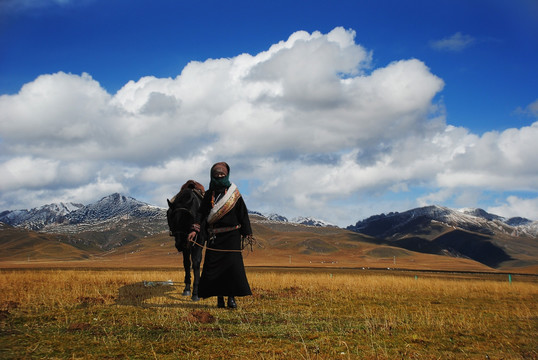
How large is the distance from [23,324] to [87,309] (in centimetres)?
158

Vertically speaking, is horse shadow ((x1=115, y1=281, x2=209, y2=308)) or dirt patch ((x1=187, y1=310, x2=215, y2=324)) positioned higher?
dirt patch ((x1=187, y1=310, x2=215, y2=324))

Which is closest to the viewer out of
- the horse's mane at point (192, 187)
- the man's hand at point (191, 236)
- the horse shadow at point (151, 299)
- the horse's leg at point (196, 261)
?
the horse shadow at point (151, 299)

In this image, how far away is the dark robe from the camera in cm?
862

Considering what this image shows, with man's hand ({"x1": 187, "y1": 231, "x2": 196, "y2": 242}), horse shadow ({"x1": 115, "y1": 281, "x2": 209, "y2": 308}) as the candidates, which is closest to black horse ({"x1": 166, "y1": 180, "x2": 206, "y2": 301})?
horse shadow ({"x1": 115, "y1": 281, "x2": 209, "y2": 308})

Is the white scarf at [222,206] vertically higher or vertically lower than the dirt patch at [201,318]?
higher

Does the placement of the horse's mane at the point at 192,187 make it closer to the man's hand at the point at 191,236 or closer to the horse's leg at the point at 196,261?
the horse's leg at the point at 196,261

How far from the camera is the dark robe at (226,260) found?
8625 millimetres

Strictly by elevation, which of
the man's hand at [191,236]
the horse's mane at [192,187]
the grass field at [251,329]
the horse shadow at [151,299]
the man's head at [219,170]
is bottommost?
the horse shadow at [151,299]

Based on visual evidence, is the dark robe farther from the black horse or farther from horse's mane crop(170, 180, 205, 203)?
horse's mane crop(170, 180, 205, 203)

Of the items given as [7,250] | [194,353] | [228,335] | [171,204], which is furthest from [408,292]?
[7,250]

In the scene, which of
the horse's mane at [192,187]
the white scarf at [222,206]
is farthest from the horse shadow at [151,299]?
the horse's mane at [192,187]

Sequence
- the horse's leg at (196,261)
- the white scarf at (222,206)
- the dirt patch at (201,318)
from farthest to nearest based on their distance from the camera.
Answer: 1. the horse's leg at (196,261)
2. the white scarf at (222,206)
3. the dirt patch at (201,318)

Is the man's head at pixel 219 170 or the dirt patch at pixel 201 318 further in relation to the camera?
the man's head at pixel 219 170

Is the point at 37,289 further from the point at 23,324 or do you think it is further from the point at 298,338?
the point at 298,338
